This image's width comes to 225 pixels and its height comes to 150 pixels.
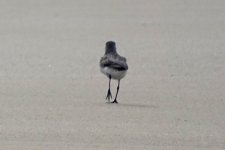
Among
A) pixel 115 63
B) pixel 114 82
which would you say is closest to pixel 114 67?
pixel 115 63

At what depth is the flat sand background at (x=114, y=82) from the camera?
10836 millimetres

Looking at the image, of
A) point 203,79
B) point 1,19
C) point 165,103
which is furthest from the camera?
point 1,19

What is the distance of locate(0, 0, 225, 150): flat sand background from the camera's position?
10.8m

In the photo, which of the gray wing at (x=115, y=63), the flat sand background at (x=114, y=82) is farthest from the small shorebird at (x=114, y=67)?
the flat sand background at (x=114, y=82)

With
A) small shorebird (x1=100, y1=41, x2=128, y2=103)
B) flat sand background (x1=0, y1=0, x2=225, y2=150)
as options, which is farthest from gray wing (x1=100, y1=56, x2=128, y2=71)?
flat sand background (x1=0, y1=0, x2=225, y2=150)

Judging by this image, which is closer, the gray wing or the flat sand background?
the flat sand background

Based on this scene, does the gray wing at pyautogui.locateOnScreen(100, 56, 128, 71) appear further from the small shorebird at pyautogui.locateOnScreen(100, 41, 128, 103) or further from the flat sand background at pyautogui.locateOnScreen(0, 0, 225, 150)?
the flat sand background at pyautogui.locateOnScreen(0, 0, 225, 150)

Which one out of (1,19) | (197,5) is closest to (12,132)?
(1,19)

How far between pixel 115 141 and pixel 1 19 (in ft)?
42.0

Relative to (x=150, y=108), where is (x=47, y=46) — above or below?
above

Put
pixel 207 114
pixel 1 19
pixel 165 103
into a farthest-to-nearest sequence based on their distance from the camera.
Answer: pixel 1 19 → pixel 165 103 → pixel 207 114

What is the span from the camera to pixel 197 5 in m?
25.8

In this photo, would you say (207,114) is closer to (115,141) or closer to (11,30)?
(115,141)

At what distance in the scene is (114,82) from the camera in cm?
1534
